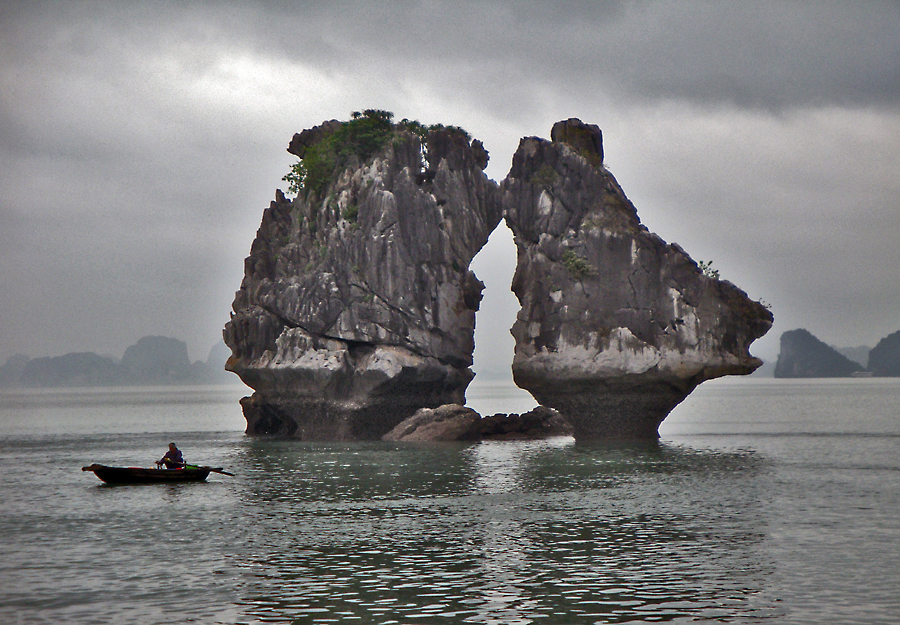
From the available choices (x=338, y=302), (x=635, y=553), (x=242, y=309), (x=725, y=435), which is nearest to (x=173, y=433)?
(x=242, y=309)

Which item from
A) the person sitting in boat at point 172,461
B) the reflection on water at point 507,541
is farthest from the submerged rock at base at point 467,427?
the person sitting in boat at point 172,461

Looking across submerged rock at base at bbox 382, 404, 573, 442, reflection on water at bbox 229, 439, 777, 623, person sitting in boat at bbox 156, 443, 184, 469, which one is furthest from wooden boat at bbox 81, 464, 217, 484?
submerged rock at base at bbox 382, 404, 573, 442

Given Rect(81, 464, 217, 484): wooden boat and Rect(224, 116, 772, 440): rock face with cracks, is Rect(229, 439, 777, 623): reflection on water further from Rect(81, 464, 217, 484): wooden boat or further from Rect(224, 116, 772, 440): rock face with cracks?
Rect(224, 116, 772, 440): rock face with cracks

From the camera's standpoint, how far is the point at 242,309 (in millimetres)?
73188

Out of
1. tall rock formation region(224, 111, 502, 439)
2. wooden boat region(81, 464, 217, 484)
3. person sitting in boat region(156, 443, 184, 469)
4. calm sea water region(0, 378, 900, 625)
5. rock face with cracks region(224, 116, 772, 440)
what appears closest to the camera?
calm sea water region(0, 378, 900, 625)

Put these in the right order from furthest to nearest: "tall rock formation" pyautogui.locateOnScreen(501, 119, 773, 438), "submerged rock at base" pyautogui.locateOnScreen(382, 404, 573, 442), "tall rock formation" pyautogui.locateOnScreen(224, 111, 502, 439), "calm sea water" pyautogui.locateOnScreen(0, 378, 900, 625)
Result: "tall rock formation" pyautogui.locateOnScreen(224, 111, 502, 439) → "submerged rock at base" pyautogui.locateOnScreen(382, 404, 573, 442) → "tall rock formation" pyautogui.locateOnScreen(501, 119, 773, 438) → "calm sea water" pyautogui.locateOnScreen(0, 378, 900, 625)

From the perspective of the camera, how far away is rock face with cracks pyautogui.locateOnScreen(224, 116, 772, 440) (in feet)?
201

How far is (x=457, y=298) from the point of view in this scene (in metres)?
68.2

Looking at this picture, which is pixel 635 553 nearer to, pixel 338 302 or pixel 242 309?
pixel 338 302

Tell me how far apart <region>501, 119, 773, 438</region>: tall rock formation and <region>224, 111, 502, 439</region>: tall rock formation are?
17.7ft

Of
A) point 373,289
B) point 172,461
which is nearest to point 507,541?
point 172,461

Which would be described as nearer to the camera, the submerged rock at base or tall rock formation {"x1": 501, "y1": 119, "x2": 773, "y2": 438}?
tall rock formation {"x1": 501, "y1": 119, "x2": 773, "y2": 438}

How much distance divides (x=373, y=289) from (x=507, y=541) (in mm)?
38536

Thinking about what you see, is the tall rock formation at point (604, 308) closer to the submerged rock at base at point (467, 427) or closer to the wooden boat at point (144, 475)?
the submerged rock at base at point (467, 427)
